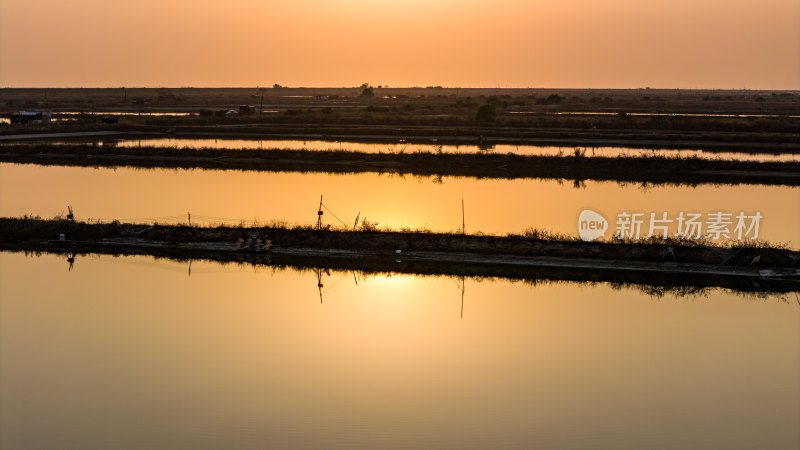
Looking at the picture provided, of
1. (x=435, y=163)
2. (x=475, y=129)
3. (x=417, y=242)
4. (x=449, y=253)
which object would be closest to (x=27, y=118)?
(x=475, y=129)

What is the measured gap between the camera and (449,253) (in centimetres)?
1451

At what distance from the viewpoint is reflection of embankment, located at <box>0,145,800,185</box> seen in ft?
75.7

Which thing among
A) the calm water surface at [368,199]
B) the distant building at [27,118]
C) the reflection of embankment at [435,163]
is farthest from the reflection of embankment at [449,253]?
the distant building at [27,118]

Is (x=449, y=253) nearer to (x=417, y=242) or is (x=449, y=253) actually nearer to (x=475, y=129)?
(x=417, y=242)

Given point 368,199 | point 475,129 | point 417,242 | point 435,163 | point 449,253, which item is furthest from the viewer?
point 475,129

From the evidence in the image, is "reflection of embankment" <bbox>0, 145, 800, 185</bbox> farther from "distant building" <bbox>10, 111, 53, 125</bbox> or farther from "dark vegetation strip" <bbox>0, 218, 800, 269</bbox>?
"distant building" <bbox>10, 111, 53, 125</bbox>

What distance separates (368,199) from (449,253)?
5038 millimetres

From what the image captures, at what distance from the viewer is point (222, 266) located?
1433cm

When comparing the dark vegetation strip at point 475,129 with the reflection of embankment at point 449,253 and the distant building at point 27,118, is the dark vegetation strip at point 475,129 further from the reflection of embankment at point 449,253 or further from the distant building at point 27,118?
the reflection of embankment at point 449,253

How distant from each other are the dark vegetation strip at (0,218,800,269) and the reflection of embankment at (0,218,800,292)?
2cm

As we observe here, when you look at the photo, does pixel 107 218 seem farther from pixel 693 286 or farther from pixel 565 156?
pixel 565 156

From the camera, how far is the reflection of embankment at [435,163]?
75.7 feet

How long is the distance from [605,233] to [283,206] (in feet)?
25.3

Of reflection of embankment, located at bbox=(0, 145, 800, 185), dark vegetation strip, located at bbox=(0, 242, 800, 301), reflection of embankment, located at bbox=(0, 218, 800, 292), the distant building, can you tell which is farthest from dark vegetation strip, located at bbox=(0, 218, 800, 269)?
the distant building
